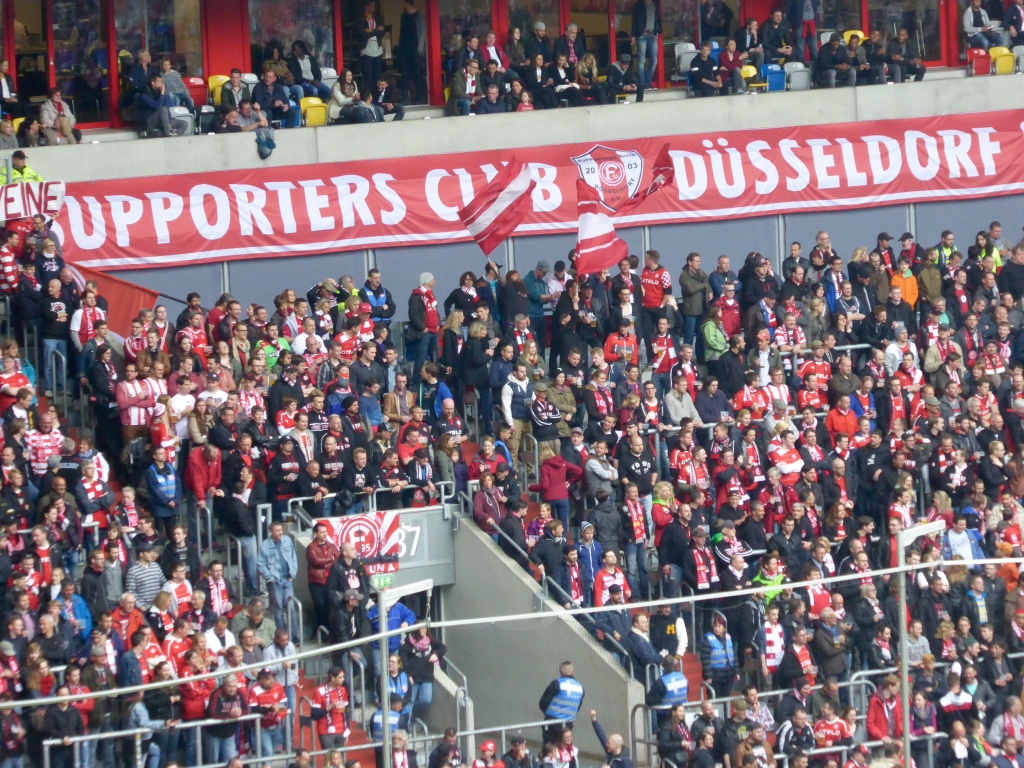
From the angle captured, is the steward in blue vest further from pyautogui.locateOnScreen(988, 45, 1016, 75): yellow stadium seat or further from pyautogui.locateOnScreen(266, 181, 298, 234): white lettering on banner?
pyautogui.locateOnScreen(988, 45, 1016, 75): yellow stadium seat

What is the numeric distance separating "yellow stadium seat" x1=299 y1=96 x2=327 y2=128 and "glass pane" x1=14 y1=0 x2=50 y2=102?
3448 mm

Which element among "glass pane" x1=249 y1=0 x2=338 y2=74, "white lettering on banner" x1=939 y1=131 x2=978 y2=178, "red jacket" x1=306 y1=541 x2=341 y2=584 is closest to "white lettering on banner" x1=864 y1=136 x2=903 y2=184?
"white lettering on banner" x1=939 y1=131 x2=978 y2=178

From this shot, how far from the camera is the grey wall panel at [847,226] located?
27.6 metres

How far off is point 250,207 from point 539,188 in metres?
3.88

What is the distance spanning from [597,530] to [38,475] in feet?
17.9

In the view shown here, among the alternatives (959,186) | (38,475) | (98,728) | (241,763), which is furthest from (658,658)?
(959,186)

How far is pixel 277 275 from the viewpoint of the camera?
25328 mm

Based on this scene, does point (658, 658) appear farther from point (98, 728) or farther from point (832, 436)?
point (832, 436)

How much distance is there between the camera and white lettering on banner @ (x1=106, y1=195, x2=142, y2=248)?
79.9 feet

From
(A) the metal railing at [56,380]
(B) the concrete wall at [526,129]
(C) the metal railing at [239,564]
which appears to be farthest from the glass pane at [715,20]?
(C) the metal railing at [239,564]

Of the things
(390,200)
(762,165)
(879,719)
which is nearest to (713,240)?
(762,165)

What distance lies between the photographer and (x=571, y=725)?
1430 cm

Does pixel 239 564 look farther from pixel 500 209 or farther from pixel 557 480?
pixel 500 209

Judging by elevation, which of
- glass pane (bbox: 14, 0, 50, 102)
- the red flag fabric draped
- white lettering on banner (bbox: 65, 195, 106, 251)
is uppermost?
glass pane (bbox: 14, 0, 50, 102)
